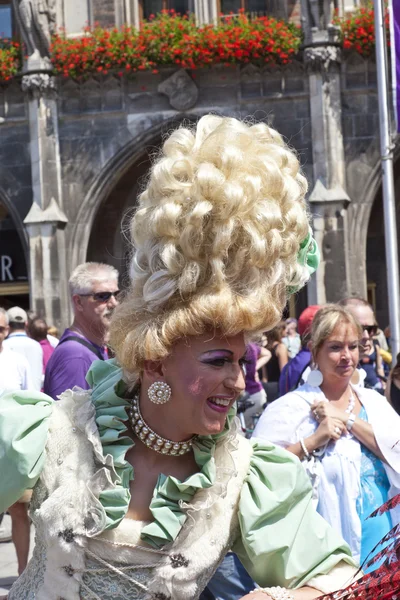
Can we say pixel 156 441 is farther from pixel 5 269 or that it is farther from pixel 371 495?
pixel 5 269

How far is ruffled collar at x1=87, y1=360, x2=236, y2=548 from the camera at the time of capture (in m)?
1.93

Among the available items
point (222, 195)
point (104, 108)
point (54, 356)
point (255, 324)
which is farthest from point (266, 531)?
point (104, 108)

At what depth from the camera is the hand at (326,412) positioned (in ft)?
12.3

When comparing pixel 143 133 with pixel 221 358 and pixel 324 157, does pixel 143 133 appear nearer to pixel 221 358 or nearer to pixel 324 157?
pixel 324 157

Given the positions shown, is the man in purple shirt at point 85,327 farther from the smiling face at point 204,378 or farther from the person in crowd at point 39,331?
the person in crowd at point 39,331

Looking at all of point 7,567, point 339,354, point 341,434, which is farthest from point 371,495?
point 7,567

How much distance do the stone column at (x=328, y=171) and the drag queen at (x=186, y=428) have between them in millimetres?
11712

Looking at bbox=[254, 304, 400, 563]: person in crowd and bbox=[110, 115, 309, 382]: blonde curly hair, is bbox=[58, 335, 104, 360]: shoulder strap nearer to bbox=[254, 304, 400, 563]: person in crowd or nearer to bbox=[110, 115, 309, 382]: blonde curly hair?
bbox=[254, 304, 400, 563]: person in crowd

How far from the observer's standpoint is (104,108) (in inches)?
578

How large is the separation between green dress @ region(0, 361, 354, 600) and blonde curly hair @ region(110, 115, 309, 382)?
227 mm

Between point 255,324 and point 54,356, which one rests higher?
point 255,324

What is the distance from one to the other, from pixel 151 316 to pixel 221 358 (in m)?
0.16

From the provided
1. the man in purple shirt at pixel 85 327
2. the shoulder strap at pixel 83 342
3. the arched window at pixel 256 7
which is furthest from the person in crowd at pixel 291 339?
the shoulder strap at pixel 83 342

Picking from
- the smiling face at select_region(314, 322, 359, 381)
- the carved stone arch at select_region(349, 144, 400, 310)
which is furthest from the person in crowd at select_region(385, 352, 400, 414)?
the carved stone arch at select_region(349, 144, 400, 310)
